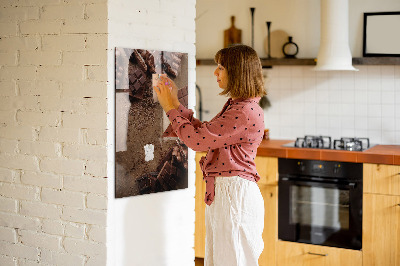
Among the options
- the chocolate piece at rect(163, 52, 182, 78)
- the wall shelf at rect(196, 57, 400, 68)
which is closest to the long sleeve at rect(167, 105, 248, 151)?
the chocolate piece at rect(163, 52, 182, 78)

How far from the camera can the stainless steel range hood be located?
415 centimetres

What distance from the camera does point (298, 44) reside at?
15.1ft

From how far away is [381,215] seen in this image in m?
3.74

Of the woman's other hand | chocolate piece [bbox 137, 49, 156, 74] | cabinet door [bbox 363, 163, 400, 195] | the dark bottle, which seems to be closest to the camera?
the woman's other hand

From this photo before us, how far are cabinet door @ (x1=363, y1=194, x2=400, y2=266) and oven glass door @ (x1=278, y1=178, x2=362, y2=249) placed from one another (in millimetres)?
62

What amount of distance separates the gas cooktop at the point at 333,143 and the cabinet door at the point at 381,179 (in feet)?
0.78

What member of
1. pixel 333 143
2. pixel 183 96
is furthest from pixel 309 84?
pixel 183 96

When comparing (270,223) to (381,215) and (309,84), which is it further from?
(309,84)

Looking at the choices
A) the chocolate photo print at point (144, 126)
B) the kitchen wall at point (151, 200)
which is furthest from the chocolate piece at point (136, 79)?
the kitchen wall at point (151, 200)

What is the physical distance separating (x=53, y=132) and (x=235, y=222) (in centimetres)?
102

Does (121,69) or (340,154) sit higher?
(121,69)

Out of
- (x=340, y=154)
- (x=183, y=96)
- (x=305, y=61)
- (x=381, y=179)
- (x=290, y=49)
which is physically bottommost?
(x=381, y=179)

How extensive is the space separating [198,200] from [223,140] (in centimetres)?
188

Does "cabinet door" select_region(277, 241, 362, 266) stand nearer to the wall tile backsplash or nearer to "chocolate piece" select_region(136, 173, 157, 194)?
the wall tile backsplash
